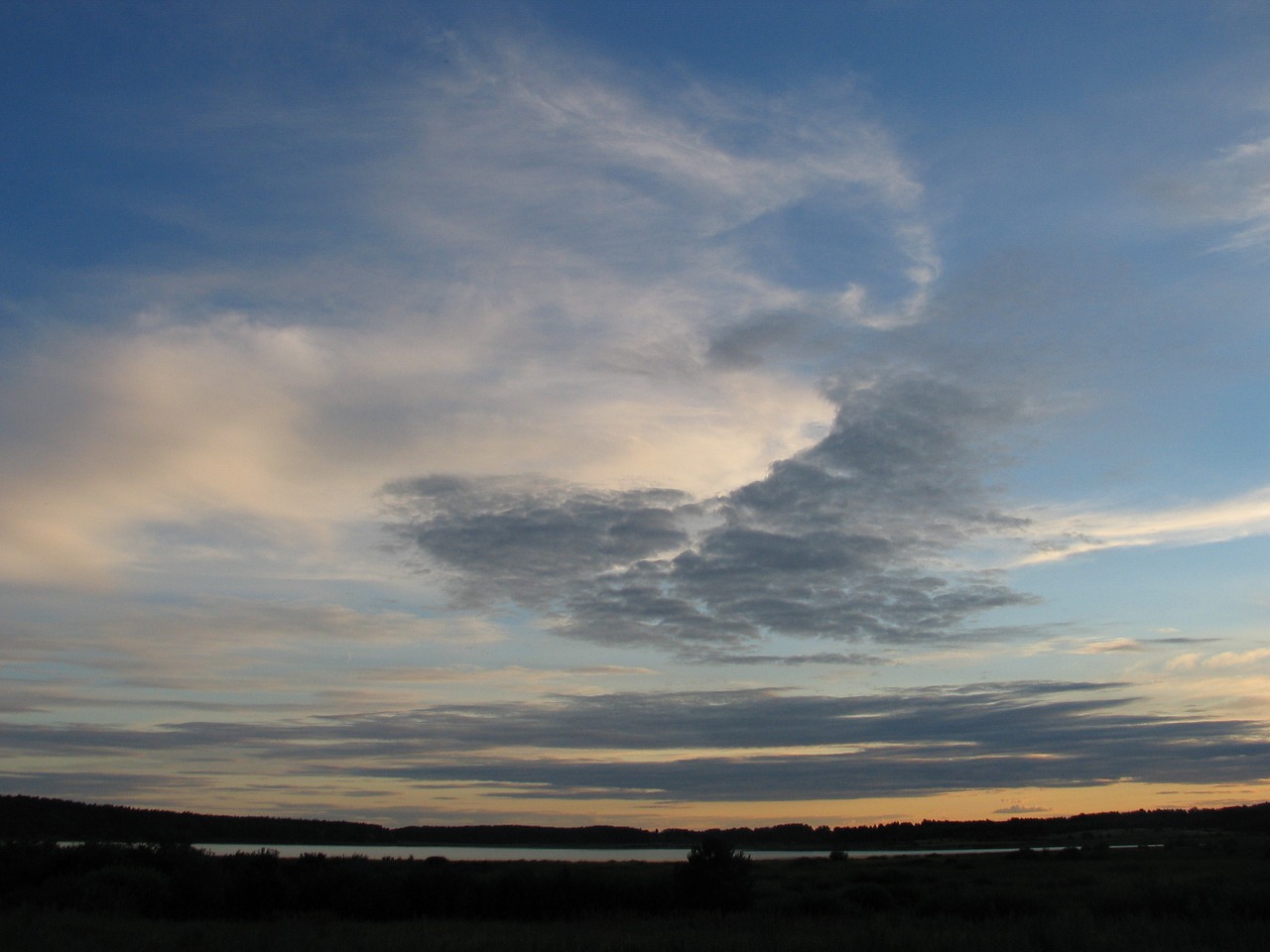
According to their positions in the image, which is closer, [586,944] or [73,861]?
[586,944]

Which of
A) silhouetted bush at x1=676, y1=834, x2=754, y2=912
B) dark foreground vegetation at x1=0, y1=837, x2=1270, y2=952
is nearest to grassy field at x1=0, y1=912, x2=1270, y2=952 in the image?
dark foreground vegetation at x1=0, y1=837, x2=1270, y2=952

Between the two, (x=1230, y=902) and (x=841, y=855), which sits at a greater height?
(x=1230, y=902)

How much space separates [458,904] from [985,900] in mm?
17287

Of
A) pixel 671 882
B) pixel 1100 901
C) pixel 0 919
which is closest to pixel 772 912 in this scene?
pixel 671 882

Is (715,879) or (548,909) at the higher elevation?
(715,879)

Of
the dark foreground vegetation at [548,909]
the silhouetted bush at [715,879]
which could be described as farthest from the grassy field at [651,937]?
the silhouetted bush at [715,879]

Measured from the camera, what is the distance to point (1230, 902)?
25891mm

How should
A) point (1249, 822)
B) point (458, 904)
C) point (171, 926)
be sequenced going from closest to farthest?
point (171, 926), point (458, 904), point (1249, 822)

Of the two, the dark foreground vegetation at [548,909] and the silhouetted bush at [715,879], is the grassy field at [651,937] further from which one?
the silhouetted bush at [715,879]

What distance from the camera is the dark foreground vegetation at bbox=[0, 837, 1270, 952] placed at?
18.9 metres

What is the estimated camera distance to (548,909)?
32406 millimetres

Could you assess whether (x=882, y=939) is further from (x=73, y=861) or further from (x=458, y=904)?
(x=73, y=861)

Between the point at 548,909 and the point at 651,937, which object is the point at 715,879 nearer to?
the point at 548,909

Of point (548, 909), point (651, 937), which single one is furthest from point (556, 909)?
point (651, 937)
